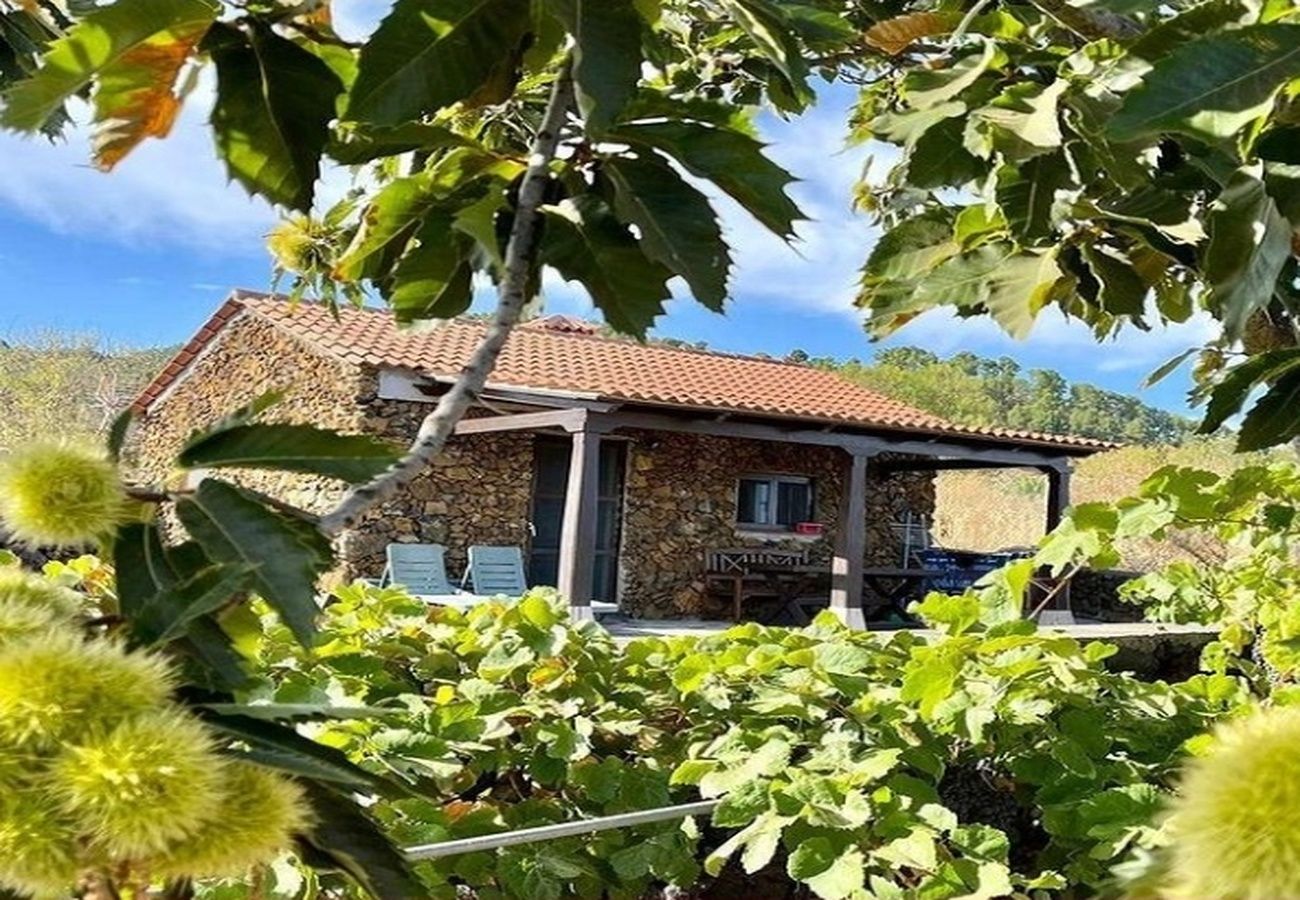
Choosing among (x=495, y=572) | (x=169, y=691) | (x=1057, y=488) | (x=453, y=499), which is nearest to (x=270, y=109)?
(x=169, y=691)

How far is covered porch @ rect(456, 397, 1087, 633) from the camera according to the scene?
1159cm

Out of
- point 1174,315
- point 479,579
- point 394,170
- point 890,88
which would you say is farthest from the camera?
point 479,579

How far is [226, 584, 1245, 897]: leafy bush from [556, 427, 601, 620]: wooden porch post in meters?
8.36

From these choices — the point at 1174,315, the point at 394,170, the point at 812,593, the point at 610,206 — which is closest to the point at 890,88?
the point at 1174,315

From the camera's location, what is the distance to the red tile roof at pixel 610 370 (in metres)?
12.5

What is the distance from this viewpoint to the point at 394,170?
1.77m

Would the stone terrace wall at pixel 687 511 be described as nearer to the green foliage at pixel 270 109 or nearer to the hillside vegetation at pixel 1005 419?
the hillside vegetation at pixel 1005 419

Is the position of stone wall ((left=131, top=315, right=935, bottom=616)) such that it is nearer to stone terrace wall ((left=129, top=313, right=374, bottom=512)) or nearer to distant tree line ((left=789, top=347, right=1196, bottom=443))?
stone terrace wall ((left=129, top=313, right=374, bottom=512))

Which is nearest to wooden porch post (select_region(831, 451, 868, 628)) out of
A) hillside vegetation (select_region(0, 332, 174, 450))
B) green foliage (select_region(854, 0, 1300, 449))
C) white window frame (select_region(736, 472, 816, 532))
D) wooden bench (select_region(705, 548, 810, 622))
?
wooden bench (select_region(705, 548, 810, 622))

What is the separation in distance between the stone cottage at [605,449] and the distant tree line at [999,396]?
29.8 m

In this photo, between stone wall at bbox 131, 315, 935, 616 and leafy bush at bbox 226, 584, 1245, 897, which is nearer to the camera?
leafy bush at bbox 226, 584, 1245, 897

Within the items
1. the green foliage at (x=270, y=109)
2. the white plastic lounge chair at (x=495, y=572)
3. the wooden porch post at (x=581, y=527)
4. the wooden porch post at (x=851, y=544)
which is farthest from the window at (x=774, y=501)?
the green foliage at (x=270, y=109)

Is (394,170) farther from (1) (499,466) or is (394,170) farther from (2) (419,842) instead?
(1) (499,466)

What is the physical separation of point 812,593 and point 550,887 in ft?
41.5
